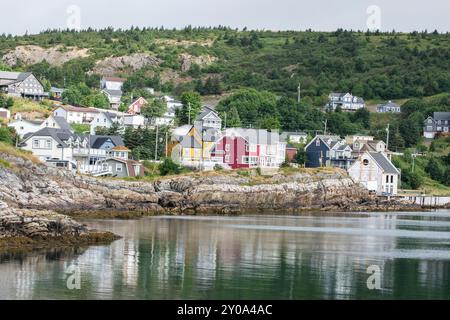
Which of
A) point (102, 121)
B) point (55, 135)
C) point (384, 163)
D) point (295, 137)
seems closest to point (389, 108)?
point (295, 137)

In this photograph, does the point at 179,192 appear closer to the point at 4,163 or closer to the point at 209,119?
the point at 4,163

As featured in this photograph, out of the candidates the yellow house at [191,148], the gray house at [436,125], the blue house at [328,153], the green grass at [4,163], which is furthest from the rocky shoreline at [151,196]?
the gray house at [436,125]

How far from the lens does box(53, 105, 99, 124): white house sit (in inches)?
3870

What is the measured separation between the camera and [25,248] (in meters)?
40.5

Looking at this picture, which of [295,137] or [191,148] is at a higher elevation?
Result: [295,137]

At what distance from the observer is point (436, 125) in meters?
122

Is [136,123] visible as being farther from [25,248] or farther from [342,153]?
[25,248]

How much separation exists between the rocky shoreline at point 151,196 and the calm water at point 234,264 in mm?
2186

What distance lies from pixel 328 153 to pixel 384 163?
5252 millimetres

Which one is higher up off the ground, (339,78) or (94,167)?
(339,78)

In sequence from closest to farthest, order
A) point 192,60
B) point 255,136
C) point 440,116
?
point 255,136 < point 440,116 < point 192,60

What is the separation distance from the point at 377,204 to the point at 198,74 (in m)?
85.1

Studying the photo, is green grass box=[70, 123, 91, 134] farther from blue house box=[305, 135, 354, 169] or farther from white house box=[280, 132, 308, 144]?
blue house box=[305, 135, 354, 169]
